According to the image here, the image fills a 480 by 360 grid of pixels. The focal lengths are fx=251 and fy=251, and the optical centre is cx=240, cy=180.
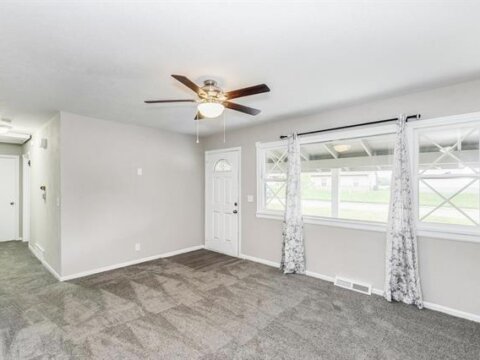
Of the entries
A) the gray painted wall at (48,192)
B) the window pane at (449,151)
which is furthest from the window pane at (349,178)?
the gray painted wall at (48,192)

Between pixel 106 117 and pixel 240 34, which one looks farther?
pixel 106 117

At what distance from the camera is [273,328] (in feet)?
8.13

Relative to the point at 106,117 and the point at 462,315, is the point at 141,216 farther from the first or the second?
the point at 462,315

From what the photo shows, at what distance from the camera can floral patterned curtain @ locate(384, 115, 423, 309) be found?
114 inches

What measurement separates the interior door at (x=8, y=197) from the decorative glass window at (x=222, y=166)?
201 inches

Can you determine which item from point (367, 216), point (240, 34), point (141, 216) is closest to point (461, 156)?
point (367, 216)

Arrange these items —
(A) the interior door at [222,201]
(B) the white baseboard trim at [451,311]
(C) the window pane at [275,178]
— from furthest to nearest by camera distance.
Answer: (A) the interior door at [222,201], (C) the window pane at [275,178], (B) the white baseboard trim at [451,311]

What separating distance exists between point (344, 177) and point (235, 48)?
2.50 metres

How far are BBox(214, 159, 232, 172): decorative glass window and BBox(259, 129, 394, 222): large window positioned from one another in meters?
1.04

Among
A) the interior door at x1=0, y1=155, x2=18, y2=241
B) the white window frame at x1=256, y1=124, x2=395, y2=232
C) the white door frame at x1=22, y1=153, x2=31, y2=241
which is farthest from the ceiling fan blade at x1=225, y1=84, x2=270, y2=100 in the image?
the interior door at x1=0, y1=155, x2=18, y2=241

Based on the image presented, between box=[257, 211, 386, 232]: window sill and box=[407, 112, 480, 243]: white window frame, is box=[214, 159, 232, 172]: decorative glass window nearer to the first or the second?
box=[257, 211, 386, 232]: window sill

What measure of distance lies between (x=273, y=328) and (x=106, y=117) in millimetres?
3793

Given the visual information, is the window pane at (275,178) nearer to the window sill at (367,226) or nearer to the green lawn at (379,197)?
the window sill at (367,226)

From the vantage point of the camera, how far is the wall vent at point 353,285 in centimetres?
326
